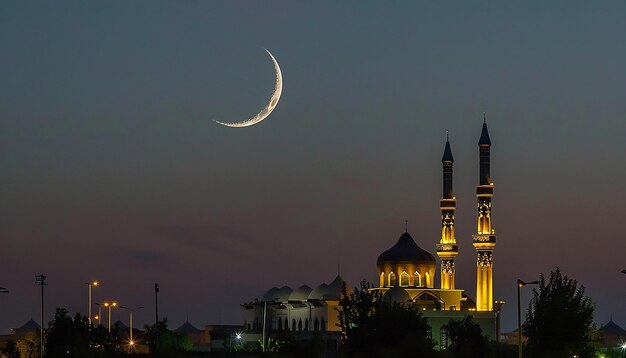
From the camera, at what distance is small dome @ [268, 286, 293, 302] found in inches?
4875

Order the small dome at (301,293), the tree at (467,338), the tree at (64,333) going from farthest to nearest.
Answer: the small dome at (301,293)
the tree at (64,333)
the tree at (467,338)

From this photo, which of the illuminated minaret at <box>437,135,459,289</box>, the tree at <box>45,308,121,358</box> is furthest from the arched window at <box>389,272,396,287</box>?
the tree at <box>45,308,121,358</box>

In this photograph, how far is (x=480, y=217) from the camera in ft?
371

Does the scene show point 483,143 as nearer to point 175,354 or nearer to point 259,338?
point 259,338

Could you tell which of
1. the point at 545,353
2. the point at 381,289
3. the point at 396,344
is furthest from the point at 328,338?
the point at 545,353

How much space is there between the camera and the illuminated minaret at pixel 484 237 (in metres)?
112

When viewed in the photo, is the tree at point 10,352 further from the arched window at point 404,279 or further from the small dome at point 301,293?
the arched window at point 404,279

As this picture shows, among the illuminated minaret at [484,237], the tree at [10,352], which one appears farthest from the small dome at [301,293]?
the tree at [10,352]

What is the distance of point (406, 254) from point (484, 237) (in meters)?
7.14

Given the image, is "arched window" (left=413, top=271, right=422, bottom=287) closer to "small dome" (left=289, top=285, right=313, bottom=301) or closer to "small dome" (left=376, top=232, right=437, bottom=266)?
"small dome" (left=376, top=232, right=437, bottom=266)

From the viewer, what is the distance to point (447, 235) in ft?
384

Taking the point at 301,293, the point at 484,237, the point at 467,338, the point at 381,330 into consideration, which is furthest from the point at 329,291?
the point at 381,330

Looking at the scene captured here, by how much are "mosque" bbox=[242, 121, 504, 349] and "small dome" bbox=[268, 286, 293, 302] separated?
52 centimetres

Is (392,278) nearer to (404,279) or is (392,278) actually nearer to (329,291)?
(404,279)
